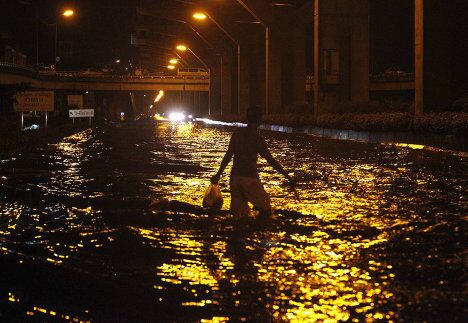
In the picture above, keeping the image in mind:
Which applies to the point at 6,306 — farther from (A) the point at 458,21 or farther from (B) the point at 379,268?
(A) the point at 458,21

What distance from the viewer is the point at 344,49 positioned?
59.3 m

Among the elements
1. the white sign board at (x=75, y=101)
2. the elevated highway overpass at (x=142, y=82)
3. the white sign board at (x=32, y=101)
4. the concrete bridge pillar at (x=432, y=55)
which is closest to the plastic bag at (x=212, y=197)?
the concrete bridge pillar at (x=432, y=55)

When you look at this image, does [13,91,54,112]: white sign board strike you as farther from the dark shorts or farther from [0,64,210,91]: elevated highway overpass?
[0,64,210,91]: elevated highway overpass

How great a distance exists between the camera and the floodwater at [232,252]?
261 inches

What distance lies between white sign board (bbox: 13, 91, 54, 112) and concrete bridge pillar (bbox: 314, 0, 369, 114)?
19.1 m

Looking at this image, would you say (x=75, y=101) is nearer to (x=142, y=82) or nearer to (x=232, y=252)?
(x=142, y=82)

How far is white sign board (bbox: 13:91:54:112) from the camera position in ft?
148

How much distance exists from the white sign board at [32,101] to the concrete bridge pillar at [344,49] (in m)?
19.1

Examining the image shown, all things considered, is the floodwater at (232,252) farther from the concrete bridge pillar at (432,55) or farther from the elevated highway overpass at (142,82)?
the elevated highway overpass at (142,82)

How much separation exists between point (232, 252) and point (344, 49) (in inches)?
2032

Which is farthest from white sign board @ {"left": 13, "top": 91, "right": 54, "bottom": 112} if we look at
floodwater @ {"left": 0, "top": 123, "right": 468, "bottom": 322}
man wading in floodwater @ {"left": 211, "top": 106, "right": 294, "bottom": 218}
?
man wading in floodwater @ {"left": 211, "top": 106, "right": 294, "bottom": 218}

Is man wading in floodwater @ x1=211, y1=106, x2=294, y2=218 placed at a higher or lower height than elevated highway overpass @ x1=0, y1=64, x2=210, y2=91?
lower

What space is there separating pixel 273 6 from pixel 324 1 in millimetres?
7325

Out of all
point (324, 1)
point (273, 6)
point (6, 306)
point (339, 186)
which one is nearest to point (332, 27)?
point (324, 1)
